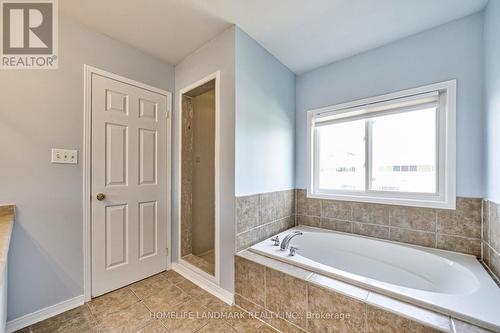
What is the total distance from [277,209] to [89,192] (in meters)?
1.73

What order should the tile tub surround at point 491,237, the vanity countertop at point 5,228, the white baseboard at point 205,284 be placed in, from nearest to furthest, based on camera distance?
the vanity countertop at point 5,228 → the tile tub surround at point 491,237 → the white baseboard at point 205,284

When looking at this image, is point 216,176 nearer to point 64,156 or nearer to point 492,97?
point 64,156

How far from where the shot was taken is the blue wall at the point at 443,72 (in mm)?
1482

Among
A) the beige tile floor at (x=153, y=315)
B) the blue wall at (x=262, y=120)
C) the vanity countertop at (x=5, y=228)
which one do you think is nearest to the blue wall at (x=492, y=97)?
the blue wall at (x=262, y=120)

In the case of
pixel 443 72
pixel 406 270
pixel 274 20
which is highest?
pixel 274 20

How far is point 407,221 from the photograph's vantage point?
1.74 metres

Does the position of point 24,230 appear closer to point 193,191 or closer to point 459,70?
point 193,191

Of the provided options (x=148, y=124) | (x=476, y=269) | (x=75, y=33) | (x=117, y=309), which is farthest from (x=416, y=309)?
(x=75, y=33)

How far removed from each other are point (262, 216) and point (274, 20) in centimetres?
171

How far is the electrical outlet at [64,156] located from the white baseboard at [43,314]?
1.10 meters

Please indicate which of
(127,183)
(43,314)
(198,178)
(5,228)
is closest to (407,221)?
(198,178)

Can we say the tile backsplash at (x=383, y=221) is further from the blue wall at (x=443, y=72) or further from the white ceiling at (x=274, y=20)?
the white ceiling at (x=274, y=20)

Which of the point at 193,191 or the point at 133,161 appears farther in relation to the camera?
the point at 193,191

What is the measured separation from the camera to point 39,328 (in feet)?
4.45
